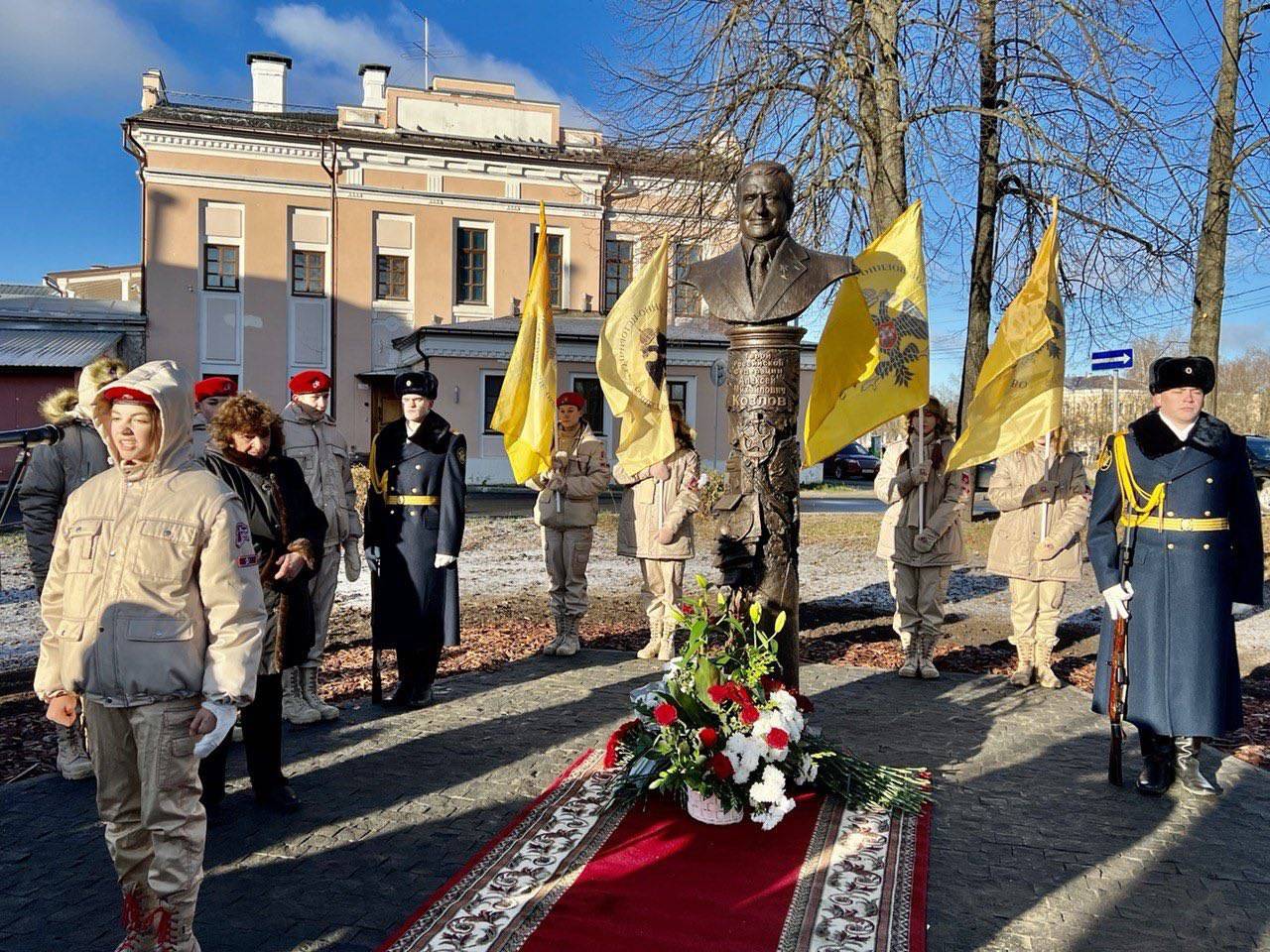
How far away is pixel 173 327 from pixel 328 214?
224 inches

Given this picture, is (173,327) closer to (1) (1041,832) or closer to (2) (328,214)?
(2) (328,214)

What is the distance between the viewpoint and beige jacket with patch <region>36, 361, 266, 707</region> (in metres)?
3.02

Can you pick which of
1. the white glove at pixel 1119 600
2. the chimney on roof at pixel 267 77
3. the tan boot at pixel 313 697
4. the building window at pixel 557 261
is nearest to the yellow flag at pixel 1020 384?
the white glove at pixel 1119 600

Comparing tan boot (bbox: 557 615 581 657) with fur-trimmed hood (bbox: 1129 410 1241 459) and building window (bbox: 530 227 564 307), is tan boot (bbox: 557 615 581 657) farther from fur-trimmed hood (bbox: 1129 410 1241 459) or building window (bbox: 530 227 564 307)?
building window (bbox: 530 227 564 307)

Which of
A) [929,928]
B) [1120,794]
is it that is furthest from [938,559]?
[929,928]

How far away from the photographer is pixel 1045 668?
23.4ft

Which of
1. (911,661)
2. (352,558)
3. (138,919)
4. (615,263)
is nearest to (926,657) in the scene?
(911,661)

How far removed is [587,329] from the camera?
2739 cm

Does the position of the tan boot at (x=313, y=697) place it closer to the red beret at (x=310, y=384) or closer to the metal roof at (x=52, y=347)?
the red beret at (x=310, y=384)

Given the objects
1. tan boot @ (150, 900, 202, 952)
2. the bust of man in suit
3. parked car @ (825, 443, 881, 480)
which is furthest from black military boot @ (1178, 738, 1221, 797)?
parked car @ (825, 443, 881, 480)

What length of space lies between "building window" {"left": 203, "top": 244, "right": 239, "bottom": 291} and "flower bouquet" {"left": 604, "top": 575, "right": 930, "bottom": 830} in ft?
91.7

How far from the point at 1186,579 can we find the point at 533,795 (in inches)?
139

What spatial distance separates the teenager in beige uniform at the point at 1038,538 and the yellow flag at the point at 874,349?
139cm

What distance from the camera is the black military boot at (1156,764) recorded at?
496 centimetres
